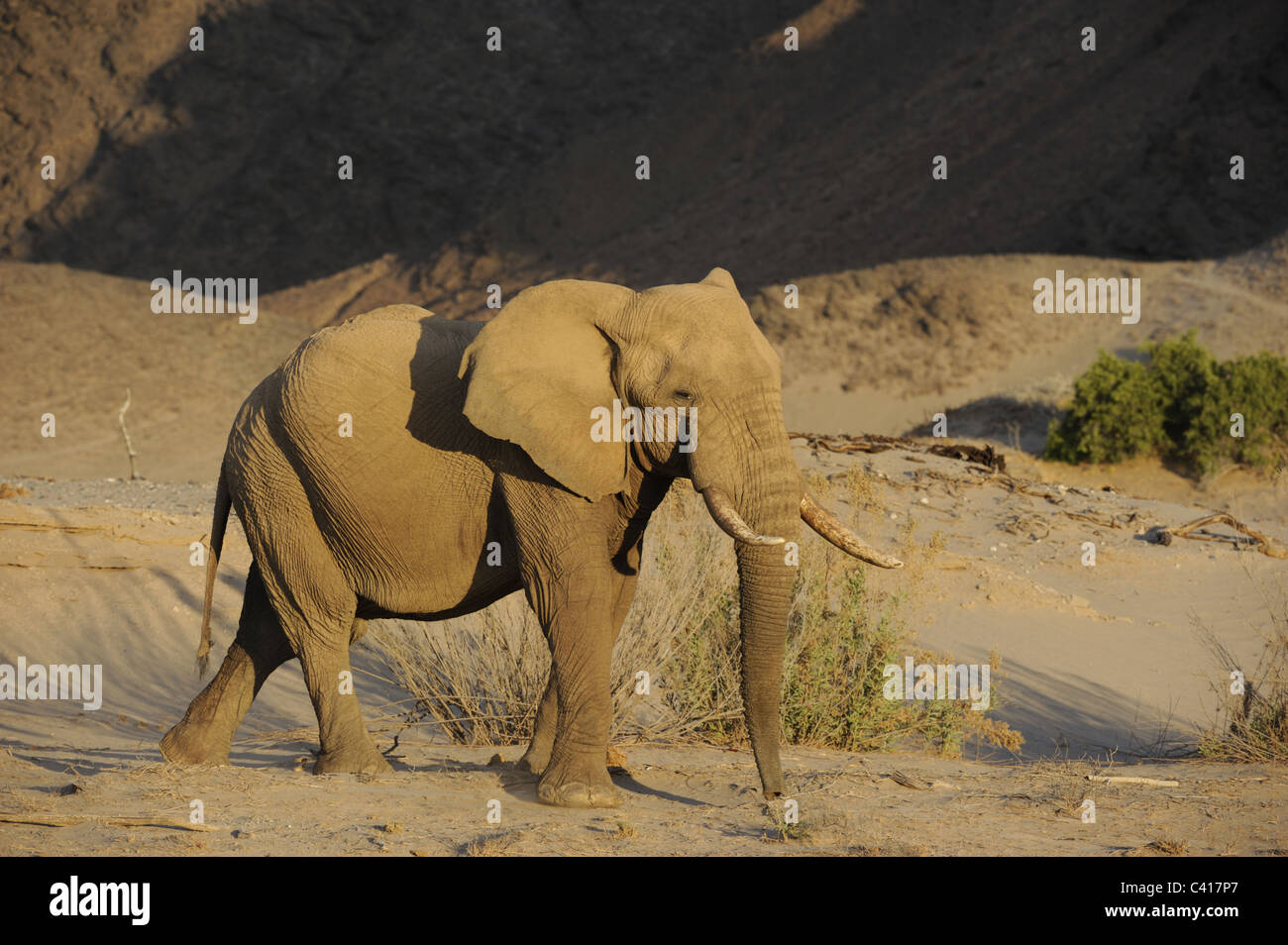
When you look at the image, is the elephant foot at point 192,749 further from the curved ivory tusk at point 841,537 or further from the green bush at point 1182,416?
the green bush at point 1182,416

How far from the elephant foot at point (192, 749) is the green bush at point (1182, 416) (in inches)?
615

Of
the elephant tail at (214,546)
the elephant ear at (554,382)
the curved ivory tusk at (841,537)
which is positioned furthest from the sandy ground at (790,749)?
the elephant ear at (554,382)

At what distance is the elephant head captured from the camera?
593cm

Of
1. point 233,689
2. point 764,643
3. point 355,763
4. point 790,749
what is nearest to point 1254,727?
point 790,749

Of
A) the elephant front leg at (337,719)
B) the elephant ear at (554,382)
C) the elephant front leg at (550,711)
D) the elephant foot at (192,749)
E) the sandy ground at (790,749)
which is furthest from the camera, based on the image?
the elephant foot at (192,749)

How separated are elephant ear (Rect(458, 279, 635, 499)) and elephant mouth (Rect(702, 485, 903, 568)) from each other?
22.8 inches

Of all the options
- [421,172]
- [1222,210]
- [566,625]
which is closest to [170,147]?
[421,172]

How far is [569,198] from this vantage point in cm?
4550

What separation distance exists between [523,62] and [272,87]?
8.49 metres

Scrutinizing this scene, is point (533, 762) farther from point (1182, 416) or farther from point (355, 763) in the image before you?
point (1182, 416)

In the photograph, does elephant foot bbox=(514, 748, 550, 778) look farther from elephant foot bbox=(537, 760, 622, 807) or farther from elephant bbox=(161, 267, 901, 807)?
elephant foot bbox=(537, 760, 622, 807)

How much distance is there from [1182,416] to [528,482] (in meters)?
16.8

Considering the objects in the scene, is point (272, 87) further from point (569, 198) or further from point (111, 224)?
point (569, 198)

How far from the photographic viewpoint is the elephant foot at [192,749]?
7.38m
